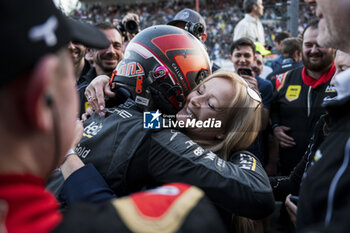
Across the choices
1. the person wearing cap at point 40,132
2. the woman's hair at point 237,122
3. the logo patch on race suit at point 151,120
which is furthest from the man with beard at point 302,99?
the person wearing cap at point 40,132

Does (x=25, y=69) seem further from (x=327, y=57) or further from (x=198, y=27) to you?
(x=327, y=57)

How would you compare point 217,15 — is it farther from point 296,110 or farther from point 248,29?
point 296,110

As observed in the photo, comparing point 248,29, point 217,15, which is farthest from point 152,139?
point 217,15

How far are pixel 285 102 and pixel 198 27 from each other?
153 cm

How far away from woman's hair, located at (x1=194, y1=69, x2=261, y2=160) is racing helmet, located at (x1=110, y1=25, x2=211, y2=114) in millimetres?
215

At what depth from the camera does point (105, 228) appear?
714mm

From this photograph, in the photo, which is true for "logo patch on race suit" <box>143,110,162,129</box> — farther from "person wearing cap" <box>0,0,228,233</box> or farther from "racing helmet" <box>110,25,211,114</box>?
"person wearing cap" <box>0,0,228,233</box>

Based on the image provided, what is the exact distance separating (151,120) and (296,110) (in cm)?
239

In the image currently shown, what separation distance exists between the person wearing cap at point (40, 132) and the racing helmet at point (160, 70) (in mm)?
1184

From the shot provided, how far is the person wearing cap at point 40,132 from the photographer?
2.16 feet

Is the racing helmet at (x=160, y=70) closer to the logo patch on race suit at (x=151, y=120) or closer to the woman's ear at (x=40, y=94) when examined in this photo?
the logo patch on race suit at (x=151, y=120)

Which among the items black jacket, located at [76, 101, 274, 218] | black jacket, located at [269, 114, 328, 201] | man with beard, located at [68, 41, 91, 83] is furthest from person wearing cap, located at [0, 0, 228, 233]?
man with beard, located at [68, 41, 91, 83]

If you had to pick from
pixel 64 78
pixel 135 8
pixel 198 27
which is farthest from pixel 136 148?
pixel 135 8

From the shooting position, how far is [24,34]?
66cm
